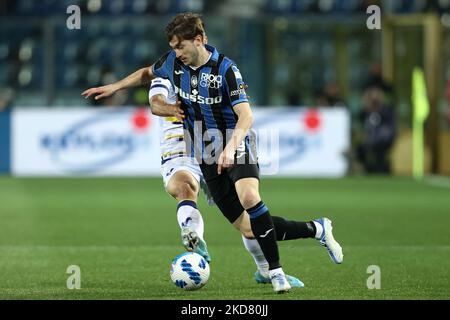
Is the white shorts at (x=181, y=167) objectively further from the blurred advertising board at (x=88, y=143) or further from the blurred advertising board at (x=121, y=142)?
the blurred advertising board at (x=88, y=143)

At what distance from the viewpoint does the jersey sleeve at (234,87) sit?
25.9 ft

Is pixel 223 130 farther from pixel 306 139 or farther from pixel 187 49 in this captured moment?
pixel 306 139

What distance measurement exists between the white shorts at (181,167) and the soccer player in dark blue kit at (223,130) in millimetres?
743

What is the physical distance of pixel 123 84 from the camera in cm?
855

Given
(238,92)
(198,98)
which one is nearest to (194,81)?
(198,98)

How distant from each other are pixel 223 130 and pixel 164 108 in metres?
0.48

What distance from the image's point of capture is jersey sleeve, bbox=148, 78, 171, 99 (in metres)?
8.80

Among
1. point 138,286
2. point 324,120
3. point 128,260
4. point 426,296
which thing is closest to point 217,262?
point 128,260

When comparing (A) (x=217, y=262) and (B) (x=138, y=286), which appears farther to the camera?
(A) (x=217, y=262)

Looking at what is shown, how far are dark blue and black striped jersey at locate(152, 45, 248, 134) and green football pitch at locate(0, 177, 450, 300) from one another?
3.92 ft

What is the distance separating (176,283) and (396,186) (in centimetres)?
1134

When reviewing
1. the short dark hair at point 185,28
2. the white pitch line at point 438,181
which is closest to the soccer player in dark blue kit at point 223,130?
the short dark hair at point 185,28

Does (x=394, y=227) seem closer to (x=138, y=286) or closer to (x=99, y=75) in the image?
(x=138, y=286)

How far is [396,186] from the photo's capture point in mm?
18891
